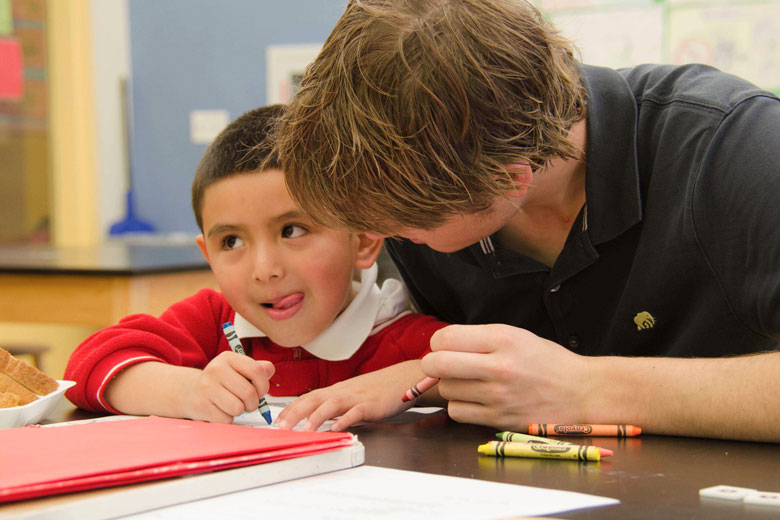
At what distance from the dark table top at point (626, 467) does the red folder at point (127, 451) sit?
3.6 inches

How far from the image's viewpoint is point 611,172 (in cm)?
107

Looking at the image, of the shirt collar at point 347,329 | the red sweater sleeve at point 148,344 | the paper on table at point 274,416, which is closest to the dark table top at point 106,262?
the red sweater sleeve at point 148,344

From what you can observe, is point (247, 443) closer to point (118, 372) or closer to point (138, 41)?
point (118, 372)

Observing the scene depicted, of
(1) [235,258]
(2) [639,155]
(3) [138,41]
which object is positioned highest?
(3) [138,41]

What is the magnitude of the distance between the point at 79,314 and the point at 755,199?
→ 1868 millimetres

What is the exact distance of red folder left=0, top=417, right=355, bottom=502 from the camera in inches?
22.9

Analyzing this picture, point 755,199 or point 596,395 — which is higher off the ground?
point 755,199

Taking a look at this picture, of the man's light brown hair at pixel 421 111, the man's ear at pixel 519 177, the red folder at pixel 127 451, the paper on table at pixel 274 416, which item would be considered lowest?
the paper on table at pixel 274 416

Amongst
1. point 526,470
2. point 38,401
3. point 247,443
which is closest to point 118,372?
point 38,401

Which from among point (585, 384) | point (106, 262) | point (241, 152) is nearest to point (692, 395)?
point (585, 384)

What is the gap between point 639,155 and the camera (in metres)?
1.09

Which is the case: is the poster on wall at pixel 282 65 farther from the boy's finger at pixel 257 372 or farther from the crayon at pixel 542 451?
the crayon at pixel 542 451

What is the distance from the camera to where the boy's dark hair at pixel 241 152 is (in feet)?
3.79

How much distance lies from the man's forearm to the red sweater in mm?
377
